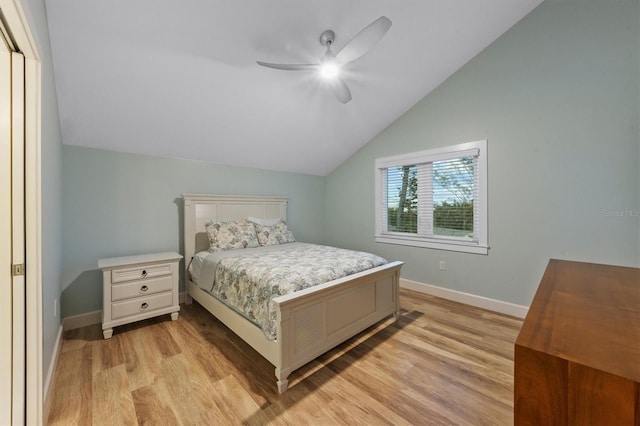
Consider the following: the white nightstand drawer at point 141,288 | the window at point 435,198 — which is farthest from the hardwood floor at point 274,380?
the window at point 435,198

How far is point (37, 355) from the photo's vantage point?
1.27 meters

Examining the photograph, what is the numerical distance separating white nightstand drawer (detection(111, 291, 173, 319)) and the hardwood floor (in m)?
0.20

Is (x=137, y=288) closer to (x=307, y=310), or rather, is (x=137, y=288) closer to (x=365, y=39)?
(x=307, y=310)

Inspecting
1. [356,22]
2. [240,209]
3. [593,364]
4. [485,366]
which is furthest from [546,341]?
[240,209]

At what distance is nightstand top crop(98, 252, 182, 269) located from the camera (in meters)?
2.35

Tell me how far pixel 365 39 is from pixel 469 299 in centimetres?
293

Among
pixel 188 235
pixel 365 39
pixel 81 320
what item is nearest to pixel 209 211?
pixel 188 235

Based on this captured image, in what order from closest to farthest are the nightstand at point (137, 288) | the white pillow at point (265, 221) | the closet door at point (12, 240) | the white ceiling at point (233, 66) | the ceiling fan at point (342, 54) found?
the closet door at point (12, 240), the ceiling fan at point (342, 54), the white ceiling at point (233, 66), the nightstand at point (137, 288), the white pillow at point (265, 221)

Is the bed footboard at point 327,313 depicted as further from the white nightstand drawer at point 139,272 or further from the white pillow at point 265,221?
the white pillow at point 265,221

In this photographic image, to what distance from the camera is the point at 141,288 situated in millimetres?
2484

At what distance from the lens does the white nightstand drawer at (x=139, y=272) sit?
2359 mm

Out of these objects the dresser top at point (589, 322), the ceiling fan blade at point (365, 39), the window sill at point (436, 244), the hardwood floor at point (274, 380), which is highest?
the ceiling fan blade at point (365, 39)

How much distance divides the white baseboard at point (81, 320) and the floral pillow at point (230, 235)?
1.23 m

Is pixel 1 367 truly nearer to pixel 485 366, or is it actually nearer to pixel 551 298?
pixel 551 298
